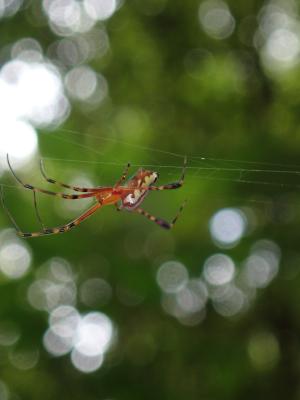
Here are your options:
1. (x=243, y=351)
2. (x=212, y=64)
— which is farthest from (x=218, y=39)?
(x=243, y=351)

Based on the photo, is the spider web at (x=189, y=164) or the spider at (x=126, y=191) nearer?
the spider at (x=126, y=191)

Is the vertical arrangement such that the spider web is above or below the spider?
above

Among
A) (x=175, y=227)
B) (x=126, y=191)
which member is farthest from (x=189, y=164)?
(x=175, y=227)

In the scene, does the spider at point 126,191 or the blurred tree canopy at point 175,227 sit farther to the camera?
the blurred tree canopy at point 175,227

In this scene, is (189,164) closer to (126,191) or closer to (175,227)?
(126,191)

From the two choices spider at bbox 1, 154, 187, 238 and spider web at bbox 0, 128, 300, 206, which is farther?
spider web at bbox 0, 128, 300, 206

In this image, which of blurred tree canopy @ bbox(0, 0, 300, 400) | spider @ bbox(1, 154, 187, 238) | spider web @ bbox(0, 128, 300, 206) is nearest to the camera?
spider @ bbox(1, 154, 187, 238)

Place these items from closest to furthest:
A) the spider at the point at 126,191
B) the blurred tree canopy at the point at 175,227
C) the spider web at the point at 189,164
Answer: the spider at the point at 126,191 → the spider web at the point at 189,164 → the blurred tree canopy at the point at 175,227

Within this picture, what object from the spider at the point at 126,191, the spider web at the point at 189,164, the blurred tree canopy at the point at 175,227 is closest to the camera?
the spider at the point at 126,191

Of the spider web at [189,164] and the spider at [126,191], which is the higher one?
the spider web at [189,164]
